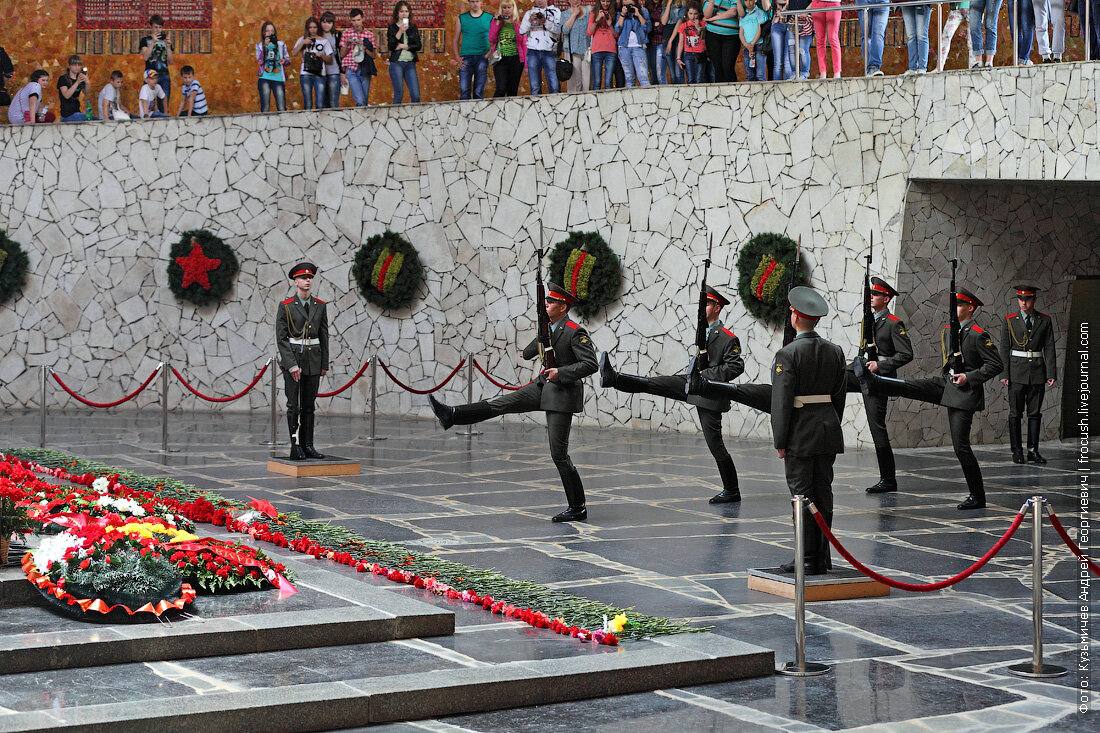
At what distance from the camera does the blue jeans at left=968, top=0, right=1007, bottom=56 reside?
1390cm

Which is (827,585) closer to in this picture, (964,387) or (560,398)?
(560,398)

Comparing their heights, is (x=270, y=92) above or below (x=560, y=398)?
above

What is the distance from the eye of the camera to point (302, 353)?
12984 millimetres

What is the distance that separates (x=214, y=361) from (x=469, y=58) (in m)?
5.68

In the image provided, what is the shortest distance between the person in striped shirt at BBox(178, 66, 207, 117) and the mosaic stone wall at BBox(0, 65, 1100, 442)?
A: 0.39m

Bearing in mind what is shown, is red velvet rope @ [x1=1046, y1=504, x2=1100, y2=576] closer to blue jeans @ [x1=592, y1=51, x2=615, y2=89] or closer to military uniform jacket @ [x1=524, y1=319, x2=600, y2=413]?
military uniform jacket @ [x1=524, y1=319, x2=600, y2=413]

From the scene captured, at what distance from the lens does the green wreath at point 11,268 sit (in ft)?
63.0

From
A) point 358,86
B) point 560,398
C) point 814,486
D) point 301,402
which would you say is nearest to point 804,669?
point 814,486

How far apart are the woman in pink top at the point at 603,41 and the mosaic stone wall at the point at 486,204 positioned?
1.21ft

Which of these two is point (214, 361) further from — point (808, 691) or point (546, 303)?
point (808, 691)

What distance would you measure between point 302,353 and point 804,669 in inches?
317

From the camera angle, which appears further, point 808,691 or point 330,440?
point 330,440

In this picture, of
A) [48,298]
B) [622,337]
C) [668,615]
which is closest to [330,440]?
[622,337]

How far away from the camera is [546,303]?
10.4m
